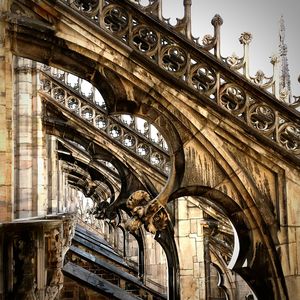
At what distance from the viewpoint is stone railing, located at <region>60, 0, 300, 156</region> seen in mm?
5887

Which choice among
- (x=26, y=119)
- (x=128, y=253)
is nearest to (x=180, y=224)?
(x=26, y=119)

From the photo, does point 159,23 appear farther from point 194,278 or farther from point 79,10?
point 194,278

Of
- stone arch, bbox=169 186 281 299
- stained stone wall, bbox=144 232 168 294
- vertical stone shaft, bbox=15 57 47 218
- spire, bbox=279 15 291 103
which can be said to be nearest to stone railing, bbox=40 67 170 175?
vertical stone shaft, bbox=15 57 47 218

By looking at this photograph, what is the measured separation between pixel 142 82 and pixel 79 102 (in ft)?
23.9

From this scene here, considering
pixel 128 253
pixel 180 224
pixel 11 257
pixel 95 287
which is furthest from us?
pixel 128 253

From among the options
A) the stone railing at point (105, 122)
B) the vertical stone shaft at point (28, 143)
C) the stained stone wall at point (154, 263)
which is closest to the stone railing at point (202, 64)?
the stone railing at point (105, 122)

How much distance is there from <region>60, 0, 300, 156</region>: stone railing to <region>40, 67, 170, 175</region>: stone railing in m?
4.94

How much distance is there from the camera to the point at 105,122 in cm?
1259

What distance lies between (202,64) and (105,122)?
664 centimetres

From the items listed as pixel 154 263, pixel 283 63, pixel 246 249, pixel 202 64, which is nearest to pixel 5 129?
pixel 202 64

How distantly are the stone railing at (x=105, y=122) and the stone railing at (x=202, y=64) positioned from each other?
4.94 m

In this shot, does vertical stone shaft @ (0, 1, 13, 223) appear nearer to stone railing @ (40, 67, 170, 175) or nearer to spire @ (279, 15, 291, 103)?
stone railing @ (40, 67, 170, 175)

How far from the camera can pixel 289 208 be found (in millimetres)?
6066

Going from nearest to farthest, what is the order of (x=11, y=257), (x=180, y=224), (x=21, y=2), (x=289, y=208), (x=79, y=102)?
(x=11, y=257) → (x=21, y=2) → (x=289, y=208) → (x=180, y=224) → (x=79, y=102)
